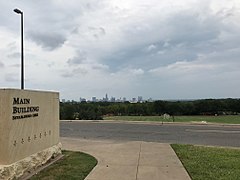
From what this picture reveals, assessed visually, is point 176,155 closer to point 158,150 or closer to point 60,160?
point 158,150

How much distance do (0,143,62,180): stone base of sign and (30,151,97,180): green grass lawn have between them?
0.83 feet

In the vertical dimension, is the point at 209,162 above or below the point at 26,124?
below

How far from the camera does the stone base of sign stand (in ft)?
22.8

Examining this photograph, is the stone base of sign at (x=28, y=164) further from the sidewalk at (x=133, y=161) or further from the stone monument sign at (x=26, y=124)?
the sidewalk at (x=133, y=161)

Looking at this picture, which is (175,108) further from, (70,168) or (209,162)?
(70,168)

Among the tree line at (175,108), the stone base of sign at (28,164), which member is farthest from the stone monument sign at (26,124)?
the tree line at (175,108)

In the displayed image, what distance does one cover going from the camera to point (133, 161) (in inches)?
378

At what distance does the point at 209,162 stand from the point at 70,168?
3.56m

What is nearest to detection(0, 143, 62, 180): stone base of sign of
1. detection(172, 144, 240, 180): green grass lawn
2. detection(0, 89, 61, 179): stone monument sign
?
detection(0, 89, 61, 179): stone monument sign

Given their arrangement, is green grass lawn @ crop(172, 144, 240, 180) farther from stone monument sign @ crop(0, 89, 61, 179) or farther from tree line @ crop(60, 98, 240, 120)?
tree line @ crop(60, 98, 240, 120)

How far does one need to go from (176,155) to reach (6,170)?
17.3 feet

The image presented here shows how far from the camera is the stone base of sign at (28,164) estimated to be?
6938 millimetres

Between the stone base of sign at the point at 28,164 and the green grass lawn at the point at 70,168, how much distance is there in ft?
0.83

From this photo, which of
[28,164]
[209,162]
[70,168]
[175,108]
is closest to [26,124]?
[28,164]
